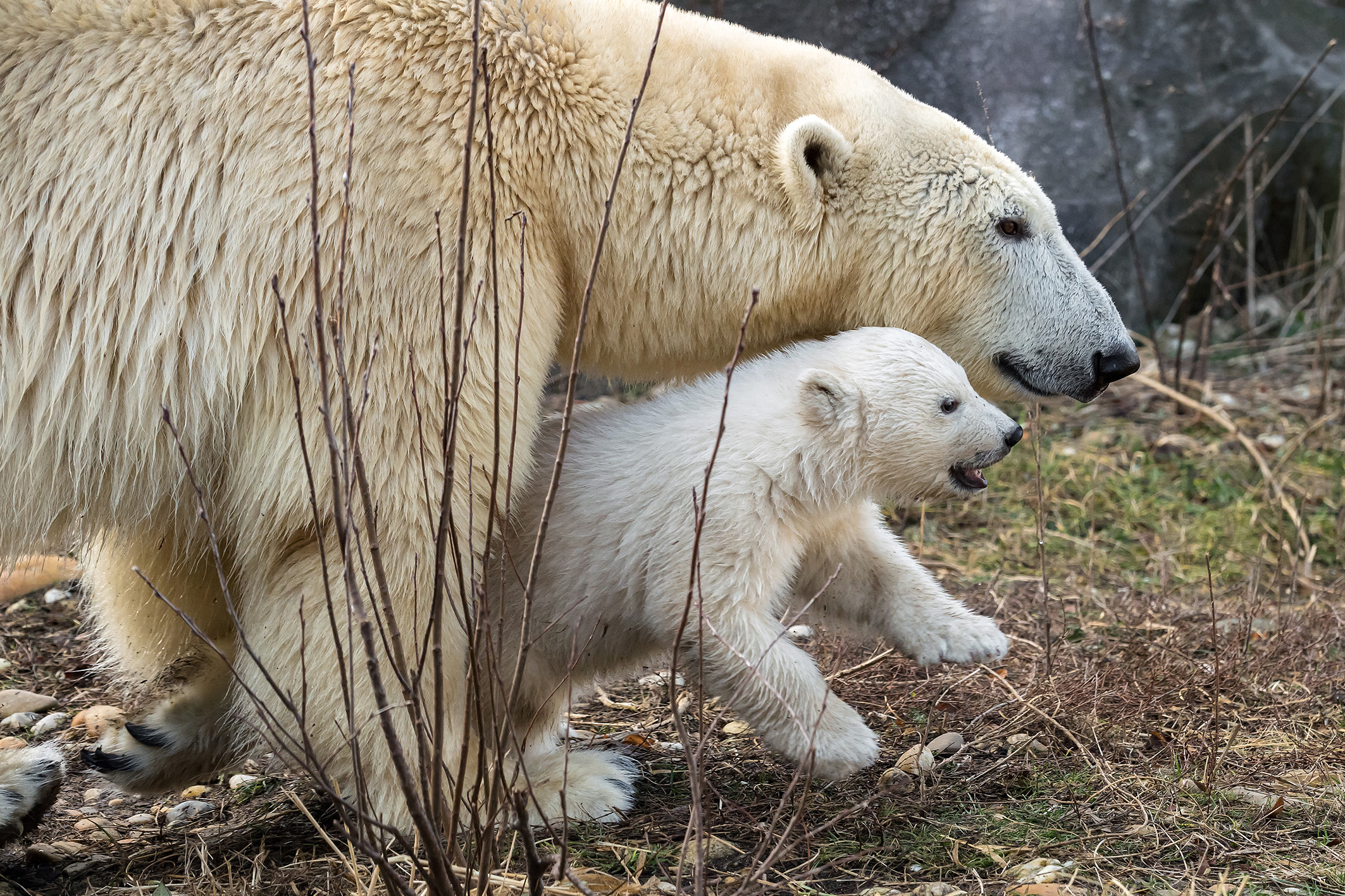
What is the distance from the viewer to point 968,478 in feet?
9.46

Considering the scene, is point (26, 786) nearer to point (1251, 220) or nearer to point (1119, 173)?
point (1119, 173)

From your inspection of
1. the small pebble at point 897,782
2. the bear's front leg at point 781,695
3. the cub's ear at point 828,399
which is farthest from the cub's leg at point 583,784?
the cub's ear at point 828,399

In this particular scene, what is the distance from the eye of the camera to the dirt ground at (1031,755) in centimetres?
233

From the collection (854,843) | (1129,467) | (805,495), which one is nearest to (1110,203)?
(1129,467)

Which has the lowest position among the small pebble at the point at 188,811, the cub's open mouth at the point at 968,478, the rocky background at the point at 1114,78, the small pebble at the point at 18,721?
the small pebble at the point at 188,811

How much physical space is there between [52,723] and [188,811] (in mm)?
614

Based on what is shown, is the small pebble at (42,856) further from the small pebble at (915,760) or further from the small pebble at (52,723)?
the small pebble at (915,760)

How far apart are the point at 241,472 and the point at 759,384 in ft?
3.63

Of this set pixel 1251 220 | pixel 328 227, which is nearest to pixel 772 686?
pixel 328 227

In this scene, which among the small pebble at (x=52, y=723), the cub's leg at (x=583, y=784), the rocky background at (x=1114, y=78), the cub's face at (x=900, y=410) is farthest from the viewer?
the rocky background at (x=1114, y=78)

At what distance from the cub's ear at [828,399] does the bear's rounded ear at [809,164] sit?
32 cm

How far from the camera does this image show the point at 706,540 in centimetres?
262

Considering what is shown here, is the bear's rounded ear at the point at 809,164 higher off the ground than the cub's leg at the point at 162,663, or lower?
higher

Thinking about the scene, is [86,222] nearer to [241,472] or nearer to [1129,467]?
[241,472]
